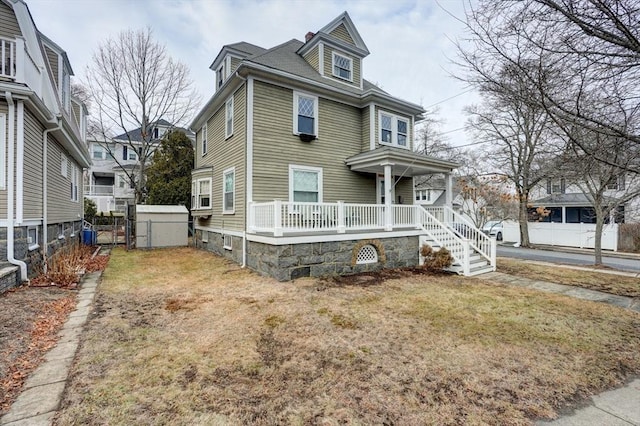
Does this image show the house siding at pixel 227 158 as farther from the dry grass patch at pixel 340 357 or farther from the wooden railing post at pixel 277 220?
the dry grass patch at pixel 340 357

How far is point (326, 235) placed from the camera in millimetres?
7879

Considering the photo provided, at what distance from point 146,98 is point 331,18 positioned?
13.3m

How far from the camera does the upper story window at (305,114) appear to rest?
9830mm

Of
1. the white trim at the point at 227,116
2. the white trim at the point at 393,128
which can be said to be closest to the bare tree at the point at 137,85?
the white trim at the point at 227,116

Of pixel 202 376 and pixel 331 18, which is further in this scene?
pixel 331 18

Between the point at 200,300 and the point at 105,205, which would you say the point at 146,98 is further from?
the point at 200,300

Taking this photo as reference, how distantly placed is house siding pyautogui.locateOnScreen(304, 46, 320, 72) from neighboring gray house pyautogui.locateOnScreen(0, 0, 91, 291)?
815 centimetres

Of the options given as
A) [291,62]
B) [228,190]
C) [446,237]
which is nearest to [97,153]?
[228,190]

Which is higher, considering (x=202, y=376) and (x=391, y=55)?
(x=391, y=55)

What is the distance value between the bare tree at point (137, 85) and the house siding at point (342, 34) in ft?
41.4

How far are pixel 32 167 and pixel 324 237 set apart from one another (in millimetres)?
7403

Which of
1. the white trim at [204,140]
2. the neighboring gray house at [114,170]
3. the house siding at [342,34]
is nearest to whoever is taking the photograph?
the house siding at [342,34]

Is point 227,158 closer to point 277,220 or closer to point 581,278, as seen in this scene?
point 277,220

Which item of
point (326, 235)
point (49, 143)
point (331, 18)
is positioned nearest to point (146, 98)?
point (49, 143)
